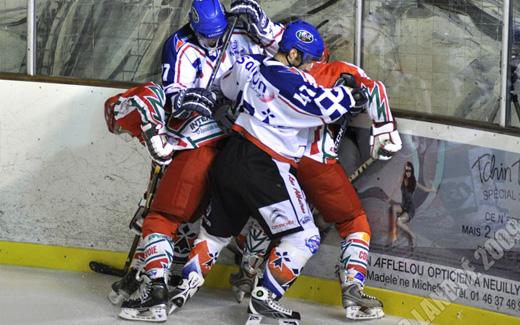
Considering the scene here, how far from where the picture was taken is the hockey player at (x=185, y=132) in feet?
14.2

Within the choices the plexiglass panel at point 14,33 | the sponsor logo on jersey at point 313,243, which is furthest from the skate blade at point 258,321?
the plexiglass panel at point 14,33

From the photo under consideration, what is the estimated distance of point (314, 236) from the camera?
420 cm

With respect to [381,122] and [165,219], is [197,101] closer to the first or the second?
[165,219]

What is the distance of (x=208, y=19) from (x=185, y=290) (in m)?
1.01

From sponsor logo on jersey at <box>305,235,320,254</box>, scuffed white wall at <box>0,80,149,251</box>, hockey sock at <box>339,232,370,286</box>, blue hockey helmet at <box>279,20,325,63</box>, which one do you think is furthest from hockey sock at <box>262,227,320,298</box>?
scuffed white wall at <box>0,80,149,251</box>

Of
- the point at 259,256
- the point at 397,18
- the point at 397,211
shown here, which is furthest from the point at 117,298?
the point at 397,18

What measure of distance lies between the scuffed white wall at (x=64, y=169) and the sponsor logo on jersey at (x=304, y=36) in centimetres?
105

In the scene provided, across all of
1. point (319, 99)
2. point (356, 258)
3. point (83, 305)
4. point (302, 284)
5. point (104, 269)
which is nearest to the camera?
point (319, 99)

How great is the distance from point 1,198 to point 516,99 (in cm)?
230

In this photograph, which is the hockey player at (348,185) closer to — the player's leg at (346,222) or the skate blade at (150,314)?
the player's leg at (346,222)

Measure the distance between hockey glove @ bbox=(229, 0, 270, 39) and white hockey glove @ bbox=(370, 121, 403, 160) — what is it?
1.90ft

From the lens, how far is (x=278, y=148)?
4.22 metres

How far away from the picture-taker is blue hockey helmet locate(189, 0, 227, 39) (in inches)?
172

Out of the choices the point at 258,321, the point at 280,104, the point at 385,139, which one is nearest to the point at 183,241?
the point at 258,321
